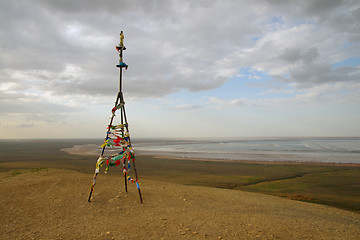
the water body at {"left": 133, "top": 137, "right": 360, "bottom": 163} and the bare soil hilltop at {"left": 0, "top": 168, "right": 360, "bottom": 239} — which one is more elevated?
the bare soil hilltop at {"left": 0, "top": 168, "right": 360, "bottom": 239}

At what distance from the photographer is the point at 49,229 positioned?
21.9 feet

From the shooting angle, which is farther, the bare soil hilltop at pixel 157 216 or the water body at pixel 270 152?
the water body at pixel 270 152

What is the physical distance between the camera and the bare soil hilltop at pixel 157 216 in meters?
6.45

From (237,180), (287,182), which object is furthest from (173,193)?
(287,182)

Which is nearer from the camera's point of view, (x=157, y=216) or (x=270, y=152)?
(x=157, y=216)

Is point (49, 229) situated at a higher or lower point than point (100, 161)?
lower

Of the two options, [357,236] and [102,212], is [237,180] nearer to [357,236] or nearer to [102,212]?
[357,236]

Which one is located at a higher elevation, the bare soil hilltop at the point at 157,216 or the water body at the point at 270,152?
the bare soil hilltop at the point at 157,216

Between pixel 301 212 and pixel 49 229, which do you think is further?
pixel 301 212

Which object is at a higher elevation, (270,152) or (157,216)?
(157,216)

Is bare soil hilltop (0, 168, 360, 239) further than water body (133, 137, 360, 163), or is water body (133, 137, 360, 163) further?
water body (133, 137, 360, 163)

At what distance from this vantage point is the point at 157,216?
7.79m

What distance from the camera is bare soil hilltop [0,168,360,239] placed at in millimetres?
6449

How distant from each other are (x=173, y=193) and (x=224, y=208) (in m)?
3.11
